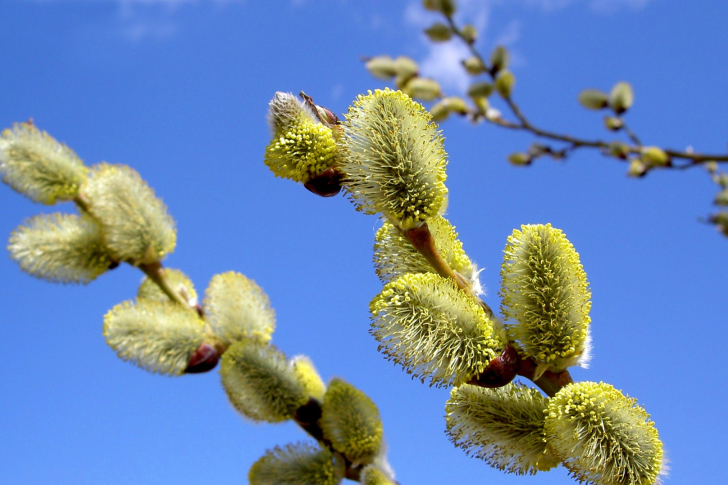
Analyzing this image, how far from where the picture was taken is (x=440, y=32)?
0.80 metres

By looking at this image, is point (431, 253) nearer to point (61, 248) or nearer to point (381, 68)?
point (381, 68)

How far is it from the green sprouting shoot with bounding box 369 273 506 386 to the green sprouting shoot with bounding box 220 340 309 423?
1001 mm

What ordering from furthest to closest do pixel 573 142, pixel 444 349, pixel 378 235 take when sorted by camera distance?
pixel 378 235 → pixel 444 349 → pixel 573 142

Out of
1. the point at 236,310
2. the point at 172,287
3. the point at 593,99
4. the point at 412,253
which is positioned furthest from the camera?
the point at 172,287

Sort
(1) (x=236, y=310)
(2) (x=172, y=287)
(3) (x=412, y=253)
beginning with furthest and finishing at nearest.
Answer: (2) (x=172, y=287) < (1) (x=236, y=310) < (3) (x=412, y=253)

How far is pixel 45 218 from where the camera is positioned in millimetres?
2758

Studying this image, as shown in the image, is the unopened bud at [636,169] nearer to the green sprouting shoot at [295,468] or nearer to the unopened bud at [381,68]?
the unopened bud at [381,68]

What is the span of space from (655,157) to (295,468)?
226 centimetres

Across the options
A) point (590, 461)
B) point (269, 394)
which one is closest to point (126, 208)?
point (269, 394)

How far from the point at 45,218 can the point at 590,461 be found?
7.29ft

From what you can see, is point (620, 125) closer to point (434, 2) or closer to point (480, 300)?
point (434, 2)

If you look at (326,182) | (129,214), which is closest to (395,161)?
(326,182)

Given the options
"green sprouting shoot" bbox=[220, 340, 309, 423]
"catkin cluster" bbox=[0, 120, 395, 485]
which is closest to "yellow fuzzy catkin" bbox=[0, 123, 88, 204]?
"catkin cluster" bbox=[0, 120, 395, 485]

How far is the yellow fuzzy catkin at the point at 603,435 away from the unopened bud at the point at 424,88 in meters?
1.19
